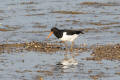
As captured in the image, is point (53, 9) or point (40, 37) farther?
point (53, 9)

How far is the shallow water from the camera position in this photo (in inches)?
517

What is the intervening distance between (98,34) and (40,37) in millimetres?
3029

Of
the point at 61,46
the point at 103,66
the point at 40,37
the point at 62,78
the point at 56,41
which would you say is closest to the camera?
the point at 62,78

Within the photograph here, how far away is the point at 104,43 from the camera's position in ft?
62.0

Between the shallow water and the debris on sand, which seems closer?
the shallow water

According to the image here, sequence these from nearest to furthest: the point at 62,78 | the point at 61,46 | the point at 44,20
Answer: the point at 62,78
the point at 61,46
the point at 44,20

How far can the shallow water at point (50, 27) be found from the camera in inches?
517

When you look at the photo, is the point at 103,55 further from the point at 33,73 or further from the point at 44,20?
the point at 44,20

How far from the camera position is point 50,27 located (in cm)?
2455

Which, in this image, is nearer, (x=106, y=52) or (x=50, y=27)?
(x=106, y=52)

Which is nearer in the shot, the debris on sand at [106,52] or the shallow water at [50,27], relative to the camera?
the shallow water at [50,27]

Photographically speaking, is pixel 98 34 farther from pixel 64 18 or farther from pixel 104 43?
pixel 64 18

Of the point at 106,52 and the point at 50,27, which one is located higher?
the point at 50,27

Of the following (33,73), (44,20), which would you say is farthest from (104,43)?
(44,20)
